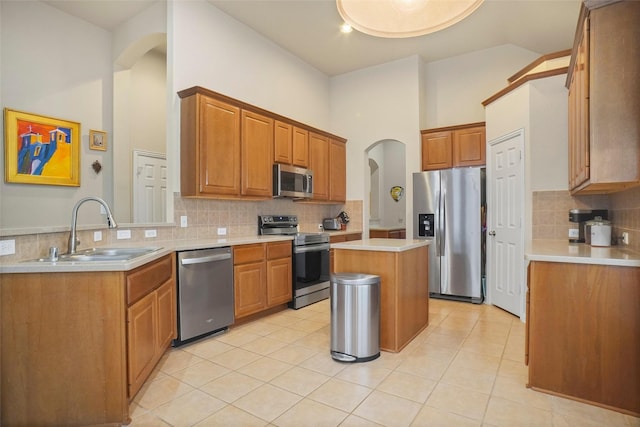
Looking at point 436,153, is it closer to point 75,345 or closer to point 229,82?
point 229,82

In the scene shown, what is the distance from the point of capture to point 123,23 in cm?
427

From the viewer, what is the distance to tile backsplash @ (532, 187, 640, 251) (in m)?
2.84

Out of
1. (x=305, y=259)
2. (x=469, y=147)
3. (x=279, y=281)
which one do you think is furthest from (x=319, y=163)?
(x=469, y=147)

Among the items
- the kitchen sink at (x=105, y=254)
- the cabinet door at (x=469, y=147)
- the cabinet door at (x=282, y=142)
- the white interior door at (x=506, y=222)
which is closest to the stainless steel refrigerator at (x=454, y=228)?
the white interior door at (x=506, y=222)

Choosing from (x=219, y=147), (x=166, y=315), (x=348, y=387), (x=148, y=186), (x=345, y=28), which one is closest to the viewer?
(x=348, y=387)

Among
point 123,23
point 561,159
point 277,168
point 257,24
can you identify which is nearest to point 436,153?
point 561,159

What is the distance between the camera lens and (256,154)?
4.05 metres

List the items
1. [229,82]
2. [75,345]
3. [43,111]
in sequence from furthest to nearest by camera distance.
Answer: [229,82] < [43,111] < [75,345]

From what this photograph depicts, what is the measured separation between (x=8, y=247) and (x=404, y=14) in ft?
11.1

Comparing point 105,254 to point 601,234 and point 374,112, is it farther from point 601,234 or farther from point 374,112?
point 374,112

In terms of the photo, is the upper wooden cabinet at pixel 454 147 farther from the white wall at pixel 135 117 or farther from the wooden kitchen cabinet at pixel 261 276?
the white wall at pixel 135 117

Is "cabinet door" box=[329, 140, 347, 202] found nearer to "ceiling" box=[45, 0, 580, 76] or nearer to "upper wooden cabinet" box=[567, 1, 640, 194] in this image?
"ceiling" box=[45, 0, 580, 76]

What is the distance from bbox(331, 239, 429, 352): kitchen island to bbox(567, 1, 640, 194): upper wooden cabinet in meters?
1.43

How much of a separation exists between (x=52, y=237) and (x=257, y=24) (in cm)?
345
